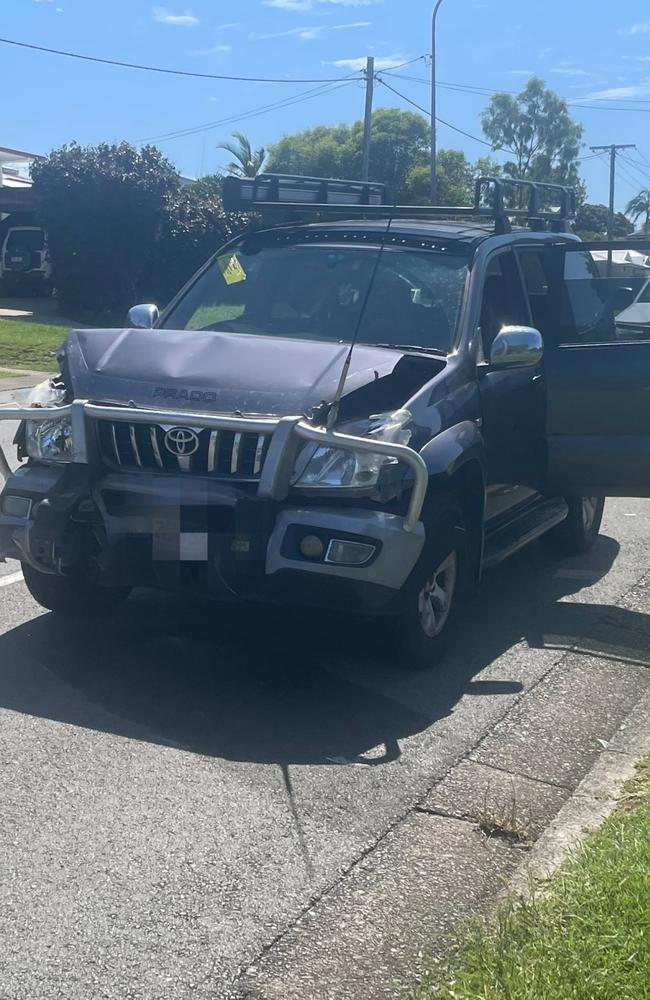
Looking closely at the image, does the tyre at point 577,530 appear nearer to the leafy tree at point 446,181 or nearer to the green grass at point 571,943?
the green grass at point 571,943

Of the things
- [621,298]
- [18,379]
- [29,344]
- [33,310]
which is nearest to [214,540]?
[621,298]

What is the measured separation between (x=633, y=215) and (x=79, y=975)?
10206 cm

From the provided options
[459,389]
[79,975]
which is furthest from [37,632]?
[79,975]

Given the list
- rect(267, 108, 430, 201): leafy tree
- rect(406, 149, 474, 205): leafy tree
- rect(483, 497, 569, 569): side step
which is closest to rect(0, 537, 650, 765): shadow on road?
rect(483, 497, 569, 569): side step

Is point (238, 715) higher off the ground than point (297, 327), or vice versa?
point (297, 327)

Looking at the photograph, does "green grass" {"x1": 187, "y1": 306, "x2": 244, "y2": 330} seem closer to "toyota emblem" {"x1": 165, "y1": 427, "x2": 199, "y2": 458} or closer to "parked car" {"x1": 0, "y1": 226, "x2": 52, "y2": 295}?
"toyota emblem" {"x1": 165, "y1": 427, "x2": 199, "y2": 458}

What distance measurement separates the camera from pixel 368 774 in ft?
15.8

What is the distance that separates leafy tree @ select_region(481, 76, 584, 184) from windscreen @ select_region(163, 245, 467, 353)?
8669 cm

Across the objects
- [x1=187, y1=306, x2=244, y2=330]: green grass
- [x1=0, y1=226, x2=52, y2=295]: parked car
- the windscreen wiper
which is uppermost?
[x1=187, y1=306, x2=244, y2=330]: green grass

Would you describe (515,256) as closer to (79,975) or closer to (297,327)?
(297,327)

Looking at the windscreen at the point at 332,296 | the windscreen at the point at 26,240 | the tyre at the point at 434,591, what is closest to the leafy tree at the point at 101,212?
the windscreen at the point at 26,240

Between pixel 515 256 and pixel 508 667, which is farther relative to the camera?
pixel 515 256

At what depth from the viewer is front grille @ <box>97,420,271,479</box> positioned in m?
5.40

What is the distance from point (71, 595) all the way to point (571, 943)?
138 inches
